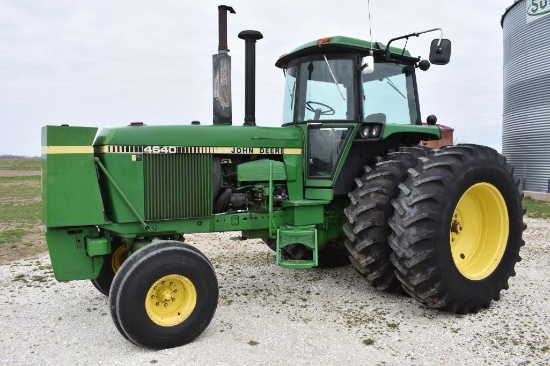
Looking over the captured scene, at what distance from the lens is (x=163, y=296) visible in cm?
382

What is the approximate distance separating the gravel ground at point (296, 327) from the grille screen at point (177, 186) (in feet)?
3.56

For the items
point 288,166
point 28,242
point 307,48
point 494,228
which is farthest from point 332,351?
point 28,242

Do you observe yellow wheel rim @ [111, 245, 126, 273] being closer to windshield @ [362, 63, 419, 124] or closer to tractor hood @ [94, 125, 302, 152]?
tractor hood @ [94, 125, 302, 152]

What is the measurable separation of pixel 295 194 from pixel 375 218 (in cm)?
95

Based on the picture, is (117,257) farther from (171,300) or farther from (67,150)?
(67,150)

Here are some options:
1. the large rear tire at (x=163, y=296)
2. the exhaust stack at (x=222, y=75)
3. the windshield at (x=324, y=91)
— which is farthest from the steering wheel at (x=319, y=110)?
the large rear tire at (x=163, y=296)

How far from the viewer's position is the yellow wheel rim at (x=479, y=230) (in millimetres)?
4910

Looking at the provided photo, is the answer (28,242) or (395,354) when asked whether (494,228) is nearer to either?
(395,354)

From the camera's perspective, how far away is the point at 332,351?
3682 millimetres

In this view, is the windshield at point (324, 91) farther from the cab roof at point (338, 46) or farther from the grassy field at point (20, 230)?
the grassy field at point (20, 230)

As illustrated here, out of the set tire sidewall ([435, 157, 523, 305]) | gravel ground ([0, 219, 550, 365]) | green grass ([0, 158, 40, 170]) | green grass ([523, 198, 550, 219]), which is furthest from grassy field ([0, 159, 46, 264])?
green grass ([0, 158, 40, 170])

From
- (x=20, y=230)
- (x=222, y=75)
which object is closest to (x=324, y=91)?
(x=222, y=75)

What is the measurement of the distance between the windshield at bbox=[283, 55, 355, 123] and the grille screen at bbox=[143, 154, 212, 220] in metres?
1.29

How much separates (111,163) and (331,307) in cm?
259
